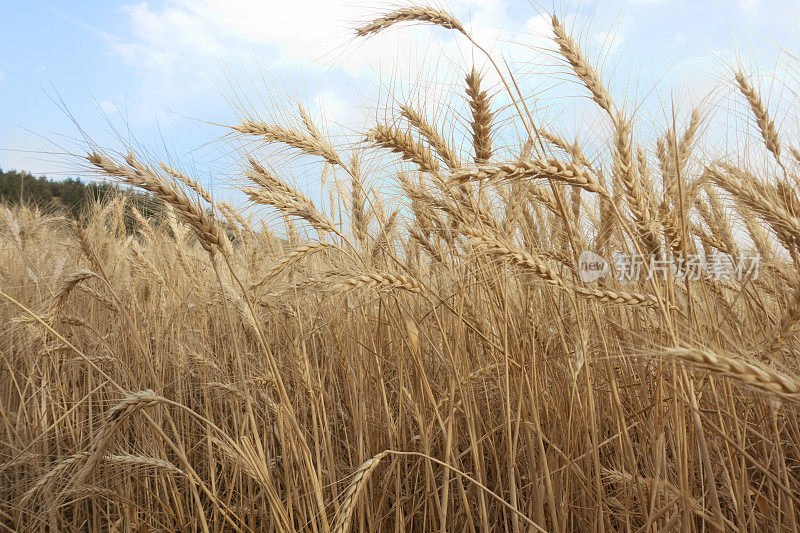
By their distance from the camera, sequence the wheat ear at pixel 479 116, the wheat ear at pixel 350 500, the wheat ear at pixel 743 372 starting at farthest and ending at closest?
1. the wheat ear at pixel 479 116
2. the wheat ear at pixel 350 500
3. the wheat ear at pixel 743 372

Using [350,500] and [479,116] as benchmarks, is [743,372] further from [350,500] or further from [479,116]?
[479,116]

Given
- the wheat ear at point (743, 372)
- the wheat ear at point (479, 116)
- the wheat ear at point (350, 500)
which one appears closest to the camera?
the wheat ear at point (743, 372)

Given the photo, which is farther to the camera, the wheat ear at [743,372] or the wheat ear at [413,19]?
the wheat ear at [413,19]

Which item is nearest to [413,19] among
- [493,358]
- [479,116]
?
[479,116]

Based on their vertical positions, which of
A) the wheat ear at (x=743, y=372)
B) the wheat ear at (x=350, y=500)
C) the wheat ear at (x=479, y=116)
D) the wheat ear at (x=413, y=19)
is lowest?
the wheat ear at (x=350, y=500)

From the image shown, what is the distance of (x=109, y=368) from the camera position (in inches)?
112

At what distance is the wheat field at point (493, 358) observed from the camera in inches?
49.1

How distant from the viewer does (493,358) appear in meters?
1.80

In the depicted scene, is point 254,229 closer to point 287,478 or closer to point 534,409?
point 287,478

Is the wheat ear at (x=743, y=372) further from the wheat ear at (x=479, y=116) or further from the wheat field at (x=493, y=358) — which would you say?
the wheat ear at (x=479, y=116)

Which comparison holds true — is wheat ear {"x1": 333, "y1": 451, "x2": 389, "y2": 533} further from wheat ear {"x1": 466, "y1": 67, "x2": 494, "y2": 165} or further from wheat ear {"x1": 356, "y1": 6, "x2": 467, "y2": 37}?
wheat ear {"x1": 356, "y1": 6, "x2": 467, "y2": 37}

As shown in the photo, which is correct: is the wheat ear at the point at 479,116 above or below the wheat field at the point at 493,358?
above

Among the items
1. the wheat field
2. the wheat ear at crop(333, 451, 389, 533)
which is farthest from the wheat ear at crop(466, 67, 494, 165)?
the wheat ear at crop(333, 451, 389, 533)

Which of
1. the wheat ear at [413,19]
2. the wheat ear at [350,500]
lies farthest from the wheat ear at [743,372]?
the wheat ear at [413,19]
